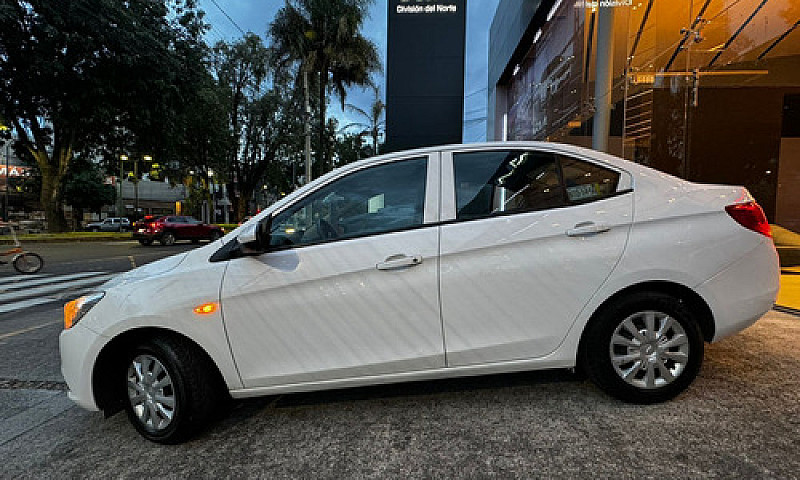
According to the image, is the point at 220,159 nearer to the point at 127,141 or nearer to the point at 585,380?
the point at 127,141

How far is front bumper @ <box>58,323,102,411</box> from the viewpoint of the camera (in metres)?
2.55

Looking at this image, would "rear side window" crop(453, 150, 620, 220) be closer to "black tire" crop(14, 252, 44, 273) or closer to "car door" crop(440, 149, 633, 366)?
"car door" crop(440, 149, 633, 366)

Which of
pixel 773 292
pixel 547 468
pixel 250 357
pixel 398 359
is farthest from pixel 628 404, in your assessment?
pixel 250 357

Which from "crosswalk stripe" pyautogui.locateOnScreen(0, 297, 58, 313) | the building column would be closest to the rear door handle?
the building column

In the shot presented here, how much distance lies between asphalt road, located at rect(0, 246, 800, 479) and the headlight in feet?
2.44

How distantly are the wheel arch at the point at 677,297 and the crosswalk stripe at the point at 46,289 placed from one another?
27.8ft

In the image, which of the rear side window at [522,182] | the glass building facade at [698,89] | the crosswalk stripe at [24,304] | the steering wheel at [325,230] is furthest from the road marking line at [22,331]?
the glass building facade at [698,89]

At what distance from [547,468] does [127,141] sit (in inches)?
940

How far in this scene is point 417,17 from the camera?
14.4 m

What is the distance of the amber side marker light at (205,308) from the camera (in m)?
2.48

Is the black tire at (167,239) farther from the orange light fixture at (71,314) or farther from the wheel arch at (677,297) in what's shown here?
the wheel arch at (677,297)

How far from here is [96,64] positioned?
49.8 ft

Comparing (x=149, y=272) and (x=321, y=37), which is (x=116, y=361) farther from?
(x=321, y=37)

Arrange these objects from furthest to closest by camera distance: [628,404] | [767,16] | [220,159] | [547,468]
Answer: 1. [220,159]
2. [767,16]
3. [628,404]
4. [547,468]
